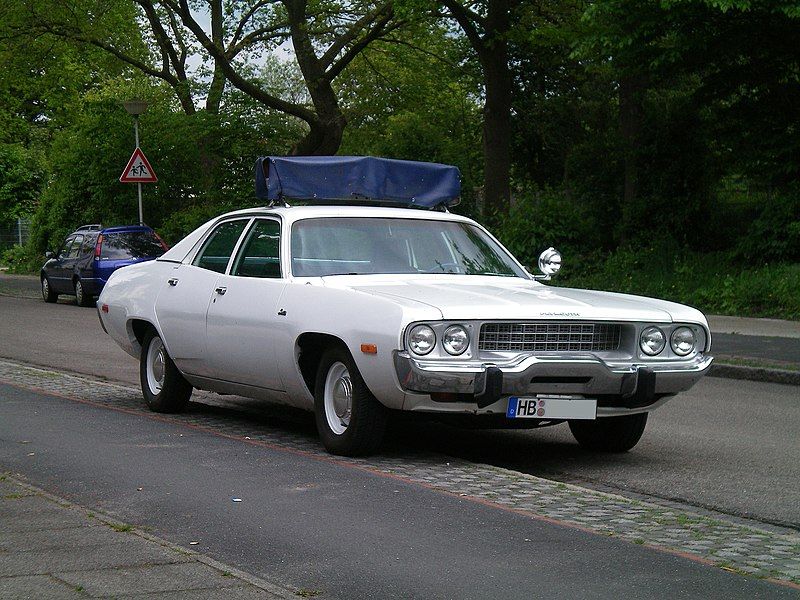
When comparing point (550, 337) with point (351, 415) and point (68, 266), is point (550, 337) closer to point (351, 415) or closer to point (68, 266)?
point (351, 415)

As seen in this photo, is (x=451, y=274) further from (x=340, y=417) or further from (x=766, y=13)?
(x=766, y=13)

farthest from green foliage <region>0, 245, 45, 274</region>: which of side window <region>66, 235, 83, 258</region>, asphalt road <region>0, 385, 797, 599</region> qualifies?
asphalt road <region>0, 385, 797, 599</region>

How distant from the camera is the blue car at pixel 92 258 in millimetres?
28281

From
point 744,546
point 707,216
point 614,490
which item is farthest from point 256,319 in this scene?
point 707,216

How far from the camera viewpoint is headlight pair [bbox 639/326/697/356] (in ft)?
27.0

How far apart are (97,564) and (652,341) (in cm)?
405

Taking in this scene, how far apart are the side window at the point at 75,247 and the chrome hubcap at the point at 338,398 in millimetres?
22104

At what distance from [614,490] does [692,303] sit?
47.4ft

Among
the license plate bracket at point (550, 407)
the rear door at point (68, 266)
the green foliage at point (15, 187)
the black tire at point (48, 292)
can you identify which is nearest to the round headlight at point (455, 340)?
the license plate bracket at point (550, 407)

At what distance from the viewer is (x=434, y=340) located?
7.75m

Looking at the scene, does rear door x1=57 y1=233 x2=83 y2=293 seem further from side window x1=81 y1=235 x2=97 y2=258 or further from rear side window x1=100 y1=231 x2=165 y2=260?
rear side window x1=100 y1=231 x2=165 y2=260

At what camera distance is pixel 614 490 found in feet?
25.1

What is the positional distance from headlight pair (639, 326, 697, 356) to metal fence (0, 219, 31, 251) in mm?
50090

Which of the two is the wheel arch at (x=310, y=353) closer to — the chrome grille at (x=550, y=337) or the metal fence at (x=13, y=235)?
the chrome grille at (x=550, y=337)
